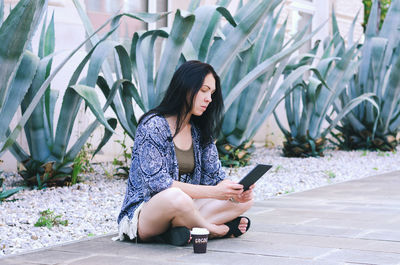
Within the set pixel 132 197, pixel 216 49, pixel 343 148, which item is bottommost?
pixel 343 148

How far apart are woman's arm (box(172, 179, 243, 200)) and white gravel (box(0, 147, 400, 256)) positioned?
0.67m

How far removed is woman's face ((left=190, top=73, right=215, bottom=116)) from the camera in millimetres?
3270

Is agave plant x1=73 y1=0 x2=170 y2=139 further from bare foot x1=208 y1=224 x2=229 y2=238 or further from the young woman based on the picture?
bare foot x1=208 y1=224 x2=229 y2=238

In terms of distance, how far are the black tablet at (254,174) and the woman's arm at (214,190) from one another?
45mm

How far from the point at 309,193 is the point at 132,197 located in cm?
225

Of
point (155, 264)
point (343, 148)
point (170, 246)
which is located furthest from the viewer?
point (343, 148)

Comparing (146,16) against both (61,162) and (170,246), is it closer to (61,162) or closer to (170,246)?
(61,162)

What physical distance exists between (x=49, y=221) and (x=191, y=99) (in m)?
1.10

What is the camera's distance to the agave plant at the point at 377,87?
823cm

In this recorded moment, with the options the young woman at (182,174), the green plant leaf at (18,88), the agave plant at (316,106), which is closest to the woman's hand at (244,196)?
the young woman at (182,174)

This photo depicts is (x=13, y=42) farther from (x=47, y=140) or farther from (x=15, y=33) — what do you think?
(x=47, y=140)

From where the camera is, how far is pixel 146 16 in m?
4.48

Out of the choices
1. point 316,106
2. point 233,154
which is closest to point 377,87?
point 316,106

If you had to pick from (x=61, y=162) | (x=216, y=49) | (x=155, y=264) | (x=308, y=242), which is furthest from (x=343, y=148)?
(x=155, y=264)
